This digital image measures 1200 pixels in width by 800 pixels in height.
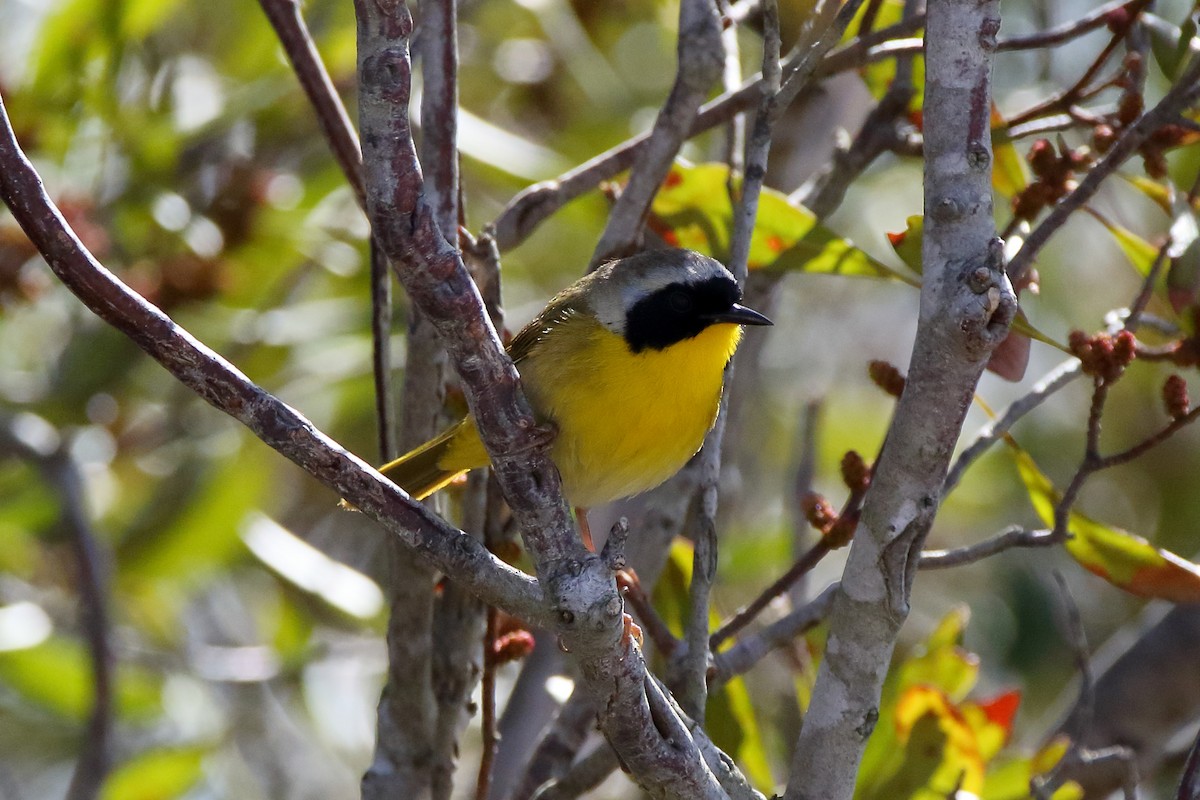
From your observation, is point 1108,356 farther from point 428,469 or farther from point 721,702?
point 428,469

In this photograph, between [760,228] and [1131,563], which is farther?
[760,228]

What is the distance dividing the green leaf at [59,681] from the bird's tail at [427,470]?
6.11 feet

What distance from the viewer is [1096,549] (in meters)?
2.57

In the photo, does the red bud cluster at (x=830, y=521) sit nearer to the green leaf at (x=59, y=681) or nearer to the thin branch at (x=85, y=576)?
the thin branch at (x=85, y=576)

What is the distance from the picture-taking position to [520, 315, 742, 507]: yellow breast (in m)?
2.84

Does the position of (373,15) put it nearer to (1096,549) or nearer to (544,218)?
(544,218)

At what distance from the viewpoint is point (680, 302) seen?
9.85 ft

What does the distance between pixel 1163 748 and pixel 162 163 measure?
357 cm

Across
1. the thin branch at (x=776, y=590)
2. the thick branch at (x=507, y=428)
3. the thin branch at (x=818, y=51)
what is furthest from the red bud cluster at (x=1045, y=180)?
the thick branch at (x=507, y=428)

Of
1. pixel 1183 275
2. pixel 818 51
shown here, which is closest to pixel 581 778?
pixel 818 51

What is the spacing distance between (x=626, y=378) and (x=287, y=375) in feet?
6.65

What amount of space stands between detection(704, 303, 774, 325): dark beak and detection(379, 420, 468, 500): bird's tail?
62 centimetres

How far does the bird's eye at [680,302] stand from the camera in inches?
A: 118

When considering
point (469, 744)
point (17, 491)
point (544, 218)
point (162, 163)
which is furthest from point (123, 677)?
point (544, 218)
